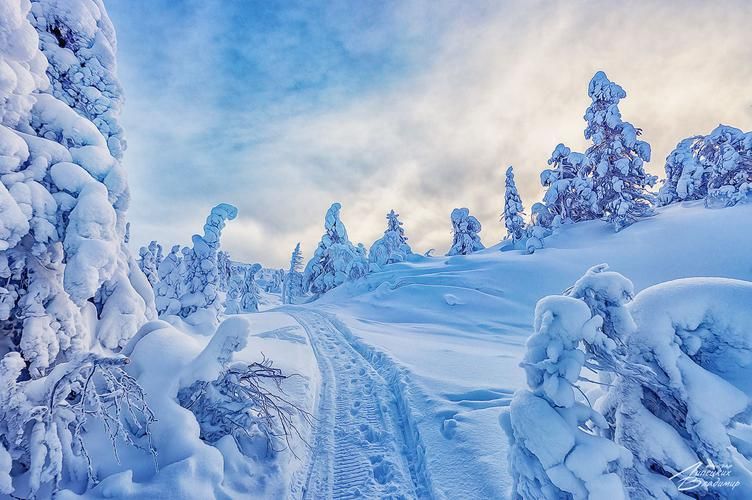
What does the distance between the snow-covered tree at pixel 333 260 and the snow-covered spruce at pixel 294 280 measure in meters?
5.13

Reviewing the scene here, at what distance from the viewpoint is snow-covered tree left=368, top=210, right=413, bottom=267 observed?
126ft

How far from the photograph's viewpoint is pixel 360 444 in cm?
553

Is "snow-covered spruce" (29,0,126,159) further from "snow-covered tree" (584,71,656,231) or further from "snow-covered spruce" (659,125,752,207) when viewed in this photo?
"snow-covered spruce" (659,125,752,207)

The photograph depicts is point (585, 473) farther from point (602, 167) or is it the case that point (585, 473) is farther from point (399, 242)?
point (399, 242)

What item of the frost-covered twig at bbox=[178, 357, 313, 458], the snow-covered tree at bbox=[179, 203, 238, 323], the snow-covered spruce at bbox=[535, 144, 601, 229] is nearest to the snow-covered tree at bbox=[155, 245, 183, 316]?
the snow-covered tree at bbox=[179, 203, 238, 323]

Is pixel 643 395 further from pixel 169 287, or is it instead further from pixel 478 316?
pixel 169 287

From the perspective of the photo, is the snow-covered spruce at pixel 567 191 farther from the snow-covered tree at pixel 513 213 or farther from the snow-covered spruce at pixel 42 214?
the snow-covered spruce at pixel 42 214

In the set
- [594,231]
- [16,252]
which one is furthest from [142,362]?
[594,231]

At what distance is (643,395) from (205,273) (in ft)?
54.2

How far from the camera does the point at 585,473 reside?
9.04 feet

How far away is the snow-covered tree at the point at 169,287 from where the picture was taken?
15.6 meters

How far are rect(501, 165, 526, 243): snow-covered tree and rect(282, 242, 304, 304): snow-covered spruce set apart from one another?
92.8 feet

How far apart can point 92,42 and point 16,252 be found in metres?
5.00

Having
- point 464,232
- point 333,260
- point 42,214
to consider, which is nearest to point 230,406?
point 42,214
